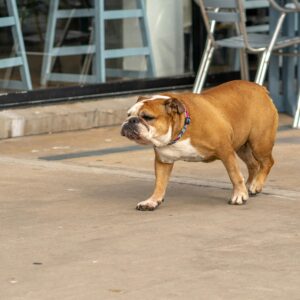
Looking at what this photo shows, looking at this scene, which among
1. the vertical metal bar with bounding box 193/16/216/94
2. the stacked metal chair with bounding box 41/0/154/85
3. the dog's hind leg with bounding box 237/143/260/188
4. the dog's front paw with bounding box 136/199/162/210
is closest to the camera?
the dog's front paw with bounding box 136/199/162/210

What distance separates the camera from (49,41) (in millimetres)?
10836

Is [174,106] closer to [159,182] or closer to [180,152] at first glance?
[180,152]

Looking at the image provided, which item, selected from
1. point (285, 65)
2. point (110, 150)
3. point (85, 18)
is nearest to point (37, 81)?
point (85, 18)

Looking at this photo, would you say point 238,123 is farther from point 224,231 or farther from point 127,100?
point 127,100

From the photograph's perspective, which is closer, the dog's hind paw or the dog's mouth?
the dog's mouth

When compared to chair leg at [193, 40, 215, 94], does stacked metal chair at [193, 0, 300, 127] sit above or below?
above

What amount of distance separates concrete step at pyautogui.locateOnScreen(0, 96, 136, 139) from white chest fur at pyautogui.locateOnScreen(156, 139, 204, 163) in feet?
10.8

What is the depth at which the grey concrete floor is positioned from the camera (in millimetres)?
5309

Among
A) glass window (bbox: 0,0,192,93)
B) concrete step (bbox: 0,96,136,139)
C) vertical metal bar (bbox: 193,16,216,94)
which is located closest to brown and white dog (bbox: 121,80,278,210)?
concrete step (bbox: 0,96,136,139)

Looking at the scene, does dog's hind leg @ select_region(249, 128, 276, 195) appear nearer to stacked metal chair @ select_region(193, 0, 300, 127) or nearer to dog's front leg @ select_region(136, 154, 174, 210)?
dog's front leg @ select_region(136, 154, 174, 210)

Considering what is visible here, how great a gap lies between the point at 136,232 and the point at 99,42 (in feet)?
16.5

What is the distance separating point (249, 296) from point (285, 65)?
616cm

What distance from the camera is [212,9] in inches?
422

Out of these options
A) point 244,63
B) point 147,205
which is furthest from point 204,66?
point 147,205
